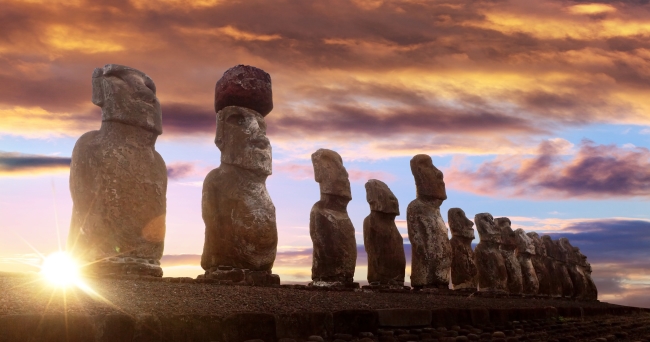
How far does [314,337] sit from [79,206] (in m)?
3.85

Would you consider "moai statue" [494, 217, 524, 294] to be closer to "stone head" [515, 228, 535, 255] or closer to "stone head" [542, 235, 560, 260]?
"stone head" [515, 228, 535, 255]

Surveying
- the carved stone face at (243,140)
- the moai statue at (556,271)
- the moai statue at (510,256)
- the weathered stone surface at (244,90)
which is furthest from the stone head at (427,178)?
the moai statue at (556,271)

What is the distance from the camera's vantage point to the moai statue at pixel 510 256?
18.7 m

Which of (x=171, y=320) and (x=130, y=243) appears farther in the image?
(x=130, y=243)

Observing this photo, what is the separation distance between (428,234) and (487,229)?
4222 millimetres

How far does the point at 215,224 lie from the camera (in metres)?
9.77

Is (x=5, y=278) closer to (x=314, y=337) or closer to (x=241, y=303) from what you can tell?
(x=241, y=303)

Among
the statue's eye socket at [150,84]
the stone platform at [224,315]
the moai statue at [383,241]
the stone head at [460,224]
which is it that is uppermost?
the statue's eye socket at [150,84]

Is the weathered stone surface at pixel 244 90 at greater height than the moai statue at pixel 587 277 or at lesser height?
greater

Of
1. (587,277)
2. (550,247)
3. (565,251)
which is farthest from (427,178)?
(587,277)

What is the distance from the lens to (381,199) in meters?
13.2

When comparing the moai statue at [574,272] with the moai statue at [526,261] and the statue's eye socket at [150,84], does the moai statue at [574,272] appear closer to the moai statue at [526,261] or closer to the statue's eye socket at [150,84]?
the moai statue at [526,261]

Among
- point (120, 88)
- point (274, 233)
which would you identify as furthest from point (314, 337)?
point (120, 88)

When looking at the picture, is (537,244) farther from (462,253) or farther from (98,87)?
(98,87)
